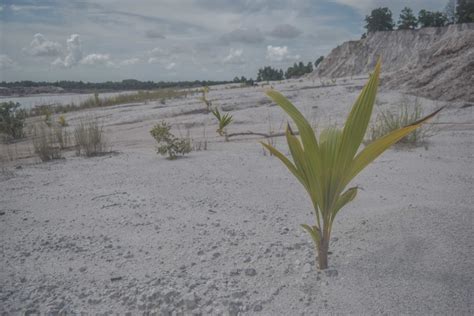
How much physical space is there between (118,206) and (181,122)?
5169 mm

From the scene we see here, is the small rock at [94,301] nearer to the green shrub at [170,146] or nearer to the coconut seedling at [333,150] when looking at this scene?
the coconut seedling at [333,150]

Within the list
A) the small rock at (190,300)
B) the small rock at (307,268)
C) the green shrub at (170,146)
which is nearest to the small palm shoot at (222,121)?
the green shrub at (170,146)

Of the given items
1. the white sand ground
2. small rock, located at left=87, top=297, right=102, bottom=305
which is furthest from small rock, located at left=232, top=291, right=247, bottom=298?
small rock, located at left=87, top=297, right=102, bottom=305

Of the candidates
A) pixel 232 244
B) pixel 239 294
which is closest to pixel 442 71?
pixel 232 244

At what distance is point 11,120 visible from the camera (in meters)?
6.49

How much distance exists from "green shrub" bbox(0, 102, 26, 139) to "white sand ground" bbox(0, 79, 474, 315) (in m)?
4.30

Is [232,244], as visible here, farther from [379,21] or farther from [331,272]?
[379,21]

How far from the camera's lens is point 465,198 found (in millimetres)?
1875

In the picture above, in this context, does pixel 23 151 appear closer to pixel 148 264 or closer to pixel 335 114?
pixel 148 264

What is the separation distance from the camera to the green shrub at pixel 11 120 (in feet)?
→ 20.9

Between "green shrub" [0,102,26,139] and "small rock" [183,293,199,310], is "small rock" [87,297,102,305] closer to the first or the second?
"small rock" [183,293,199,310]

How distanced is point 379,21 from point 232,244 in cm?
4537

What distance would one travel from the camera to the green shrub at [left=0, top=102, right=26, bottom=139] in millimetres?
6379

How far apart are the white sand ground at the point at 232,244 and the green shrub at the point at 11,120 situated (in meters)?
4.30
